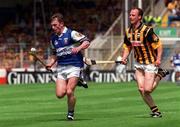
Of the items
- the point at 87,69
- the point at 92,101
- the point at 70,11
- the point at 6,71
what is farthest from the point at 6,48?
the point at 92,101

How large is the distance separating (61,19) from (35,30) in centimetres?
3183

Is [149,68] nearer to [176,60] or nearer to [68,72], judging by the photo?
[68,72]

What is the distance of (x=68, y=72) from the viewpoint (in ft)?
52.1

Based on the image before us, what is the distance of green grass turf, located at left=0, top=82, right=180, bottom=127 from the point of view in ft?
49.7

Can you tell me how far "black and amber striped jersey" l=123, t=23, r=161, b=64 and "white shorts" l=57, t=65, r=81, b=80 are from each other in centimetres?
134

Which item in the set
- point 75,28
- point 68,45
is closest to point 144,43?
point 68,45

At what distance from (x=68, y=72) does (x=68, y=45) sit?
1.89 feet

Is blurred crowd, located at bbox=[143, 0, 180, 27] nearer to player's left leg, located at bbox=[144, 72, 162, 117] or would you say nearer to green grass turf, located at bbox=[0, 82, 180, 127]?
green grass turf, located at bbox=[0, 82, 180, 127]

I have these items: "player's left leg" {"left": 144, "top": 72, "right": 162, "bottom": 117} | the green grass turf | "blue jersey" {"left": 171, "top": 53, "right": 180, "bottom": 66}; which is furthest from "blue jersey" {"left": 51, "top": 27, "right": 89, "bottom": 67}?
Answer: "blue jersey" {"left": 171, "top": 53, "right": 180, "bottom": 66}

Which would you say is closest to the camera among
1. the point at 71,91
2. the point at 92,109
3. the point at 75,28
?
the point at 71,91

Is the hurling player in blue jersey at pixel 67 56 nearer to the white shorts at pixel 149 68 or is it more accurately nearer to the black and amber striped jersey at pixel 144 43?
the black and amber striped jersey at pixel 144 43

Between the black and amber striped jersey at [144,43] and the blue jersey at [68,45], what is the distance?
1090 millimetres

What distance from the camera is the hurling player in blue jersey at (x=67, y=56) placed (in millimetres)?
15750

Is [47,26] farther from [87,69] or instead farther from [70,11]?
[87,69]
